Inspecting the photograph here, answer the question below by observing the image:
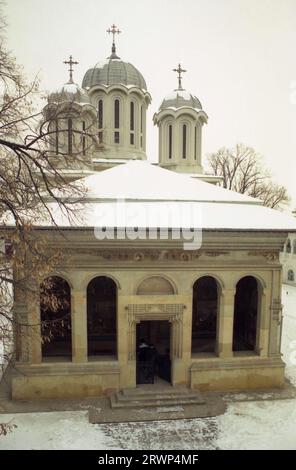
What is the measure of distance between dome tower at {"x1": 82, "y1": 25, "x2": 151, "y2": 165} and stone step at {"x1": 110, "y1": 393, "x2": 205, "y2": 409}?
14.6 m

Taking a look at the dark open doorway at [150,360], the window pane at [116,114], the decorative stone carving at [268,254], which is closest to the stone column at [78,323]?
the dark open doorway at [150,360]

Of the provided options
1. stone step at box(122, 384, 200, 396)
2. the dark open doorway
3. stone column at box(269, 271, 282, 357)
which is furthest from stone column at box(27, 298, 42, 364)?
stone column at box(269, 271, 282, 357)

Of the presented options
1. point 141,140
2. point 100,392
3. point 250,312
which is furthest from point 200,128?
point 100,392

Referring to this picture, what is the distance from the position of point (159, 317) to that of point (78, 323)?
96.2 inches

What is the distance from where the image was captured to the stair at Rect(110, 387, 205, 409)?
1086 centimetres

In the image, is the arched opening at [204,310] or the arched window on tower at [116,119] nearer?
the arched opening at [204,310]

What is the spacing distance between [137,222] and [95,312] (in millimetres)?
4922

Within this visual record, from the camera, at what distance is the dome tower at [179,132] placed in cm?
2367

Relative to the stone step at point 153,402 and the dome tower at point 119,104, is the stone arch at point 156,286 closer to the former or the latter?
the stone step at point 153,402

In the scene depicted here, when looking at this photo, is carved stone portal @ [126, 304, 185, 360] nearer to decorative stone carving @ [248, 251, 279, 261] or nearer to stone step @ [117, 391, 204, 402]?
stone step @ [117, 391, 204, 402]

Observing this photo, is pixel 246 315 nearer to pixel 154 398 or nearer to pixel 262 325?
pixel 262 325

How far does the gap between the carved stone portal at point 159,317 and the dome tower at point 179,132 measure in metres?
13.5

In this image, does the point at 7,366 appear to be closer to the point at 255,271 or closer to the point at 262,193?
the point at 255,271

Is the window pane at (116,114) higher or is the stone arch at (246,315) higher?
the window pane at (116,114)
